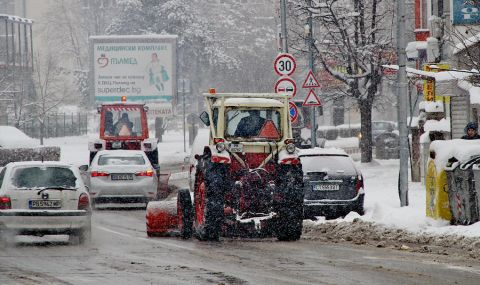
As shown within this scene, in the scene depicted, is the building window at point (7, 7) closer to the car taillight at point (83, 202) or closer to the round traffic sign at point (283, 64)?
the round traffic sign at point (283, 64)

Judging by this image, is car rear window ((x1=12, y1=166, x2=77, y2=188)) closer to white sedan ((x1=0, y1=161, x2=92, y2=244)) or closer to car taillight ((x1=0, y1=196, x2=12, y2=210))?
white sedan ((x1=0, y1=161, x2=92, y2=244))

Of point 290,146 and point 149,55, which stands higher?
point 149,55

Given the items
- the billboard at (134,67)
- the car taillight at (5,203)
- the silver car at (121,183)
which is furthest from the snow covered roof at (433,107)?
the billboard at (134,67)

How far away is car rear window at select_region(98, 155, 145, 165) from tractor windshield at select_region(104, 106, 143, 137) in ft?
16.4

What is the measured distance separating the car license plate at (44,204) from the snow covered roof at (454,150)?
590cm

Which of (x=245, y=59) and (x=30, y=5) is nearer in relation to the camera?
(x=245, y=59)

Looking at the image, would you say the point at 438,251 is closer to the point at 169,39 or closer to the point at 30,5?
the point at 169,39

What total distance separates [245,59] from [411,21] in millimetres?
19516

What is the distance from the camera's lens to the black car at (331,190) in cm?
2270

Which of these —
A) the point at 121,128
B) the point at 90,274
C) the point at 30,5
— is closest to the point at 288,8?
the point at 121,128

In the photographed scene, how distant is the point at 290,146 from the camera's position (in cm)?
1920

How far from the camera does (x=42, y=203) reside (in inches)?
739

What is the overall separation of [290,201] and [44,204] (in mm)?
3604

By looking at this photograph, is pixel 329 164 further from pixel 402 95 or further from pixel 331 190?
pixel 402 95
